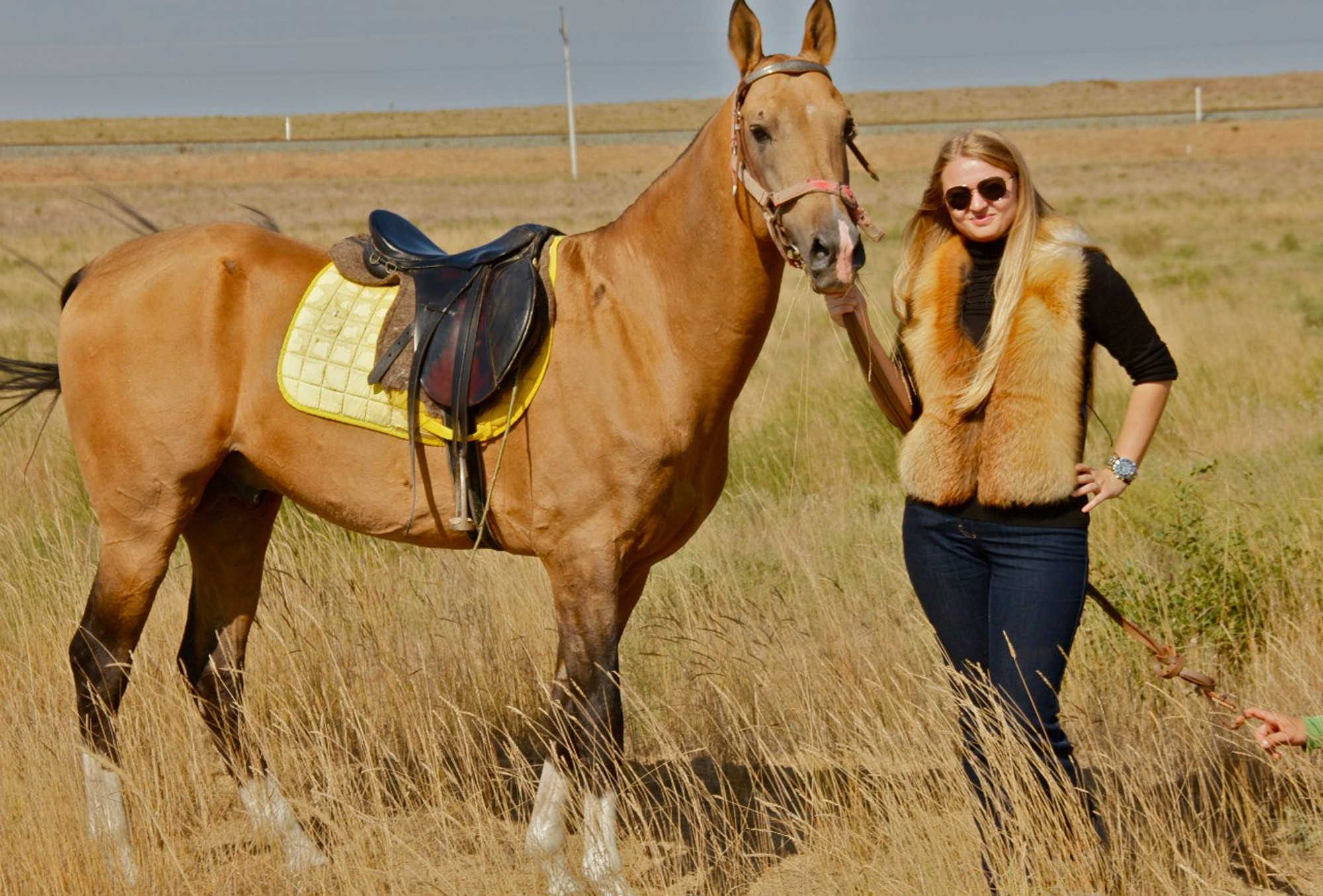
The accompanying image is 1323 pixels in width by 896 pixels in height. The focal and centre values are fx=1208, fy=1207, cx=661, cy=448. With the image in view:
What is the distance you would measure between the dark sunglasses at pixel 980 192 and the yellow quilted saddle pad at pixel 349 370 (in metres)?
1.26

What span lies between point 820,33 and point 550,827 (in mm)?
2542

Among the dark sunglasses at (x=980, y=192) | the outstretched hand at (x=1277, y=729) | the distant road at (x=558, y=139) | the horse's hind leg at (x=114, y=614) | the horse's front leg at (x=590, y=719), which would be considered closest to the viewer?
the outstretched hand at (x=1277, y=729)

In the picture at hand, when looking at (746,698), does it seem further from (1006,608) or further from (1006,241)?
(1006,241)

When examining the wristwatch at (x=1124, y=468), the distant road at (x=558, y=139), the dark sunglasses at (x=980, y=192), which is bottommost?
the wristwatch at (x=1124, y=468)

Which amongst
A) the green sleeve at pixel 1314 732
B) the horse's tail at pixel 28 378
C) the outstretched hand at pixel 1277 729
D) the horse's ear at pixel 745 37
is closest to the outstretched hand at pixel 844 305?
the horse's ear at pixel 745 37

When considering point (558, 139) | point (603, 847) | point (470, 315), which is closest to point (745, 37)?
point (470, 315)

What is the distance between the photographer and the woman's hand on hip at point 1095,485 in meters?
3.10

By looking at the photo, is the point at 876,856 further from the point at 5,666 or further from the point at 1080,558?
the point at 5,666

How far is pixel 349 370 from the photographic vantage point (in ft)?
12.7

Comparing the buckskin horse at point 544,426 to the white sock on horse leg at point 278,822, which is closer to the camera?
the buckskin horse at point 544,426

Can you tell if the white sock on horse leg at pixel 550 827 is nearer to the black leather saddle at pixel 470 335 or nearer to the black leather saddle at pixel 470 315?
the black leather saddle at pixel 470 335

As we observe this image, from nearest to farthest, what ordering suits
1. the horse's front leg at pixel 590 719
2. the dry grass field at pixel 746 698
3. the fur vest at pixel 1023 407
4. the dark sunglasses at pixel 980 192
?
1. the fur vest at pixel 1023 407
2. the dark sunglasses at pixel 980 192
3. the horse's front leg at pixel 590 719
4. the dry grass field at pixel 746 698

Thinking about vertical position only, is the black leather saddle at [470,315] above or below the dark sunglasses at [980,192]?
below

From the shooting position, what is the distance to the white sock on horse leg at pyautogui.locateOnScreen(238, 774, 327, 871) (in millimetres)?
4016
